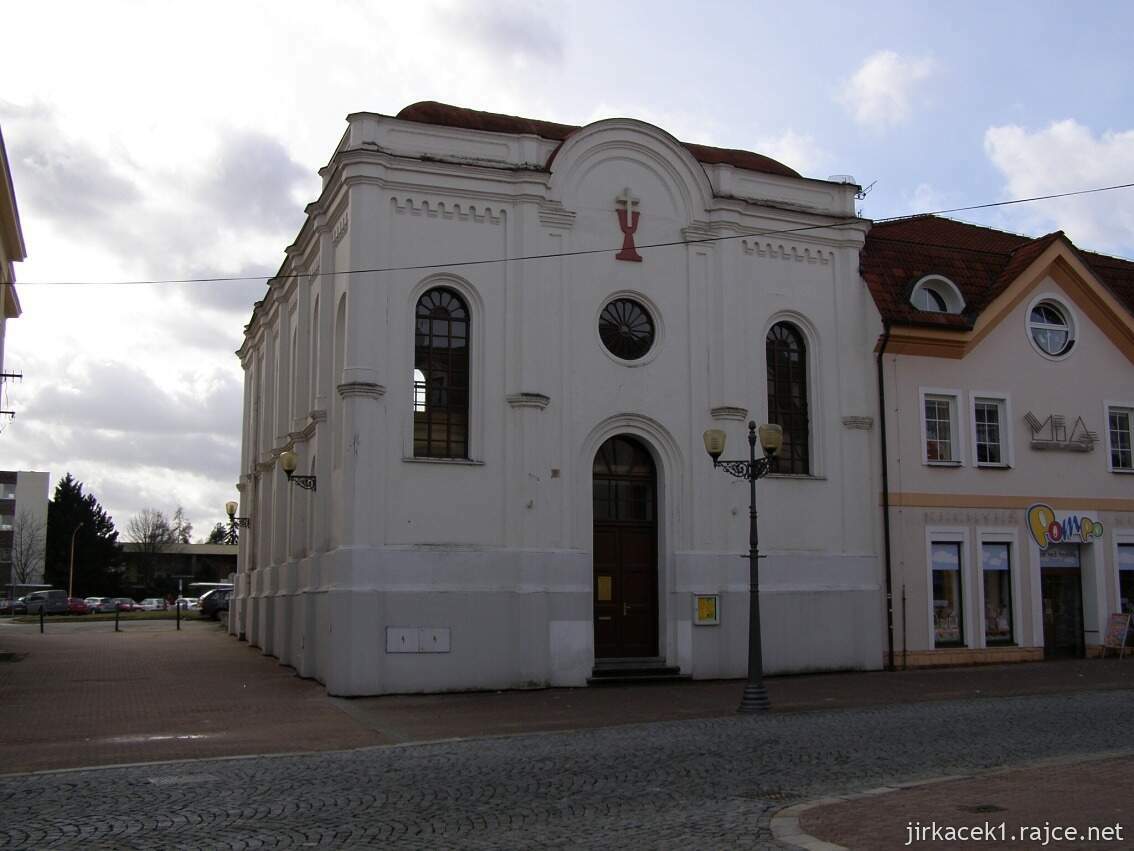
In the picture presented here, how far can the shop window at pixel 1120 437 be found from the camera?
28.5 m

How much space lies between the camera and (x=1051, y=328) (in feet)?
93.1

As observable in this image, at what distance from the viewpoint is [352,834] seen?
31.0 ft

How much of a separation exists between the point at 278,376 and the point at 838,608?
1457 centimetres

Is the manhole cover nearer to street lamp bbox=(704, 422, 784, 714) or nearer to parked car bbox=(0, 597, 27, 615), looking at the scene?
street lamp bbox=(704, 422, 784, 714)

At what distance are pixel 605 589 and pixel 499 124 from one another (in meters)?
9.56

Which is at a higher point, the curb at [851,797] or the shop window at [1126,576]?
the shop window at [1126,576]

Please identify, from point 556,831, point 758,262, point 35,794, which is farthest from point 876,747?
point 758,262

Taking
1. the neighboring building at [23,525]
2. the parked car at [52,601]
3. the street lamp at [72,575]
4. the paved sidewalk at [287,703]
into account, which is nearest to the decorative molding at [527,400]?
the paved sidewalk at [287,703]

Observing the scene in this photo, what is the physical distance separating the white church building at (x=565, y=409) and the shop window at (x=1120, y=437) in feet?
22.7

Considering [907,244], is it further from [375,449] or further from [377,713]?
[377,713]

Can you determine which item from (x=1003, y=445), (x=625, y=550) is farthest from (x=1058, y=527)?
(x=625, y=550)

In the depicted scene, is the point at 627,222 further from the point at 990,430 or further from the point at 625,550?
the point at 990,430

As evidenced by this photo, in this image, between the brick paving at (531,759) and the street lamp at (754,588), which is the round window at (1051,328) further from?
the street lamp at (754,588)

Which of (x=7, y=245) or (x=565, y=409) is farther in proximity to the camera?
(x=7, y=245)
